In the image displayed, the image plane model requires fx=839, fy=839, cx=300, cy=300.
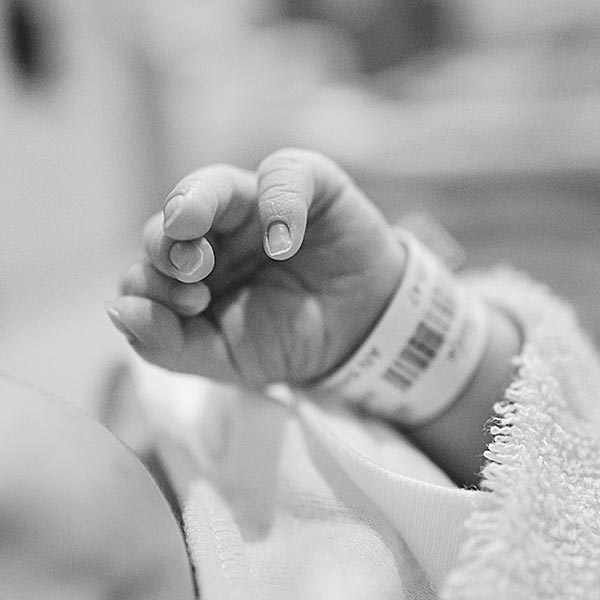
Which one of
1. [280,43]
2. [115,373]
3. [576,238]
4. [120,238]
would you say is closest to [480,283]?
[115,373]

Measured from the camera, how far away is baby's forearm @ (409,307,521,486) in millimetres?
542

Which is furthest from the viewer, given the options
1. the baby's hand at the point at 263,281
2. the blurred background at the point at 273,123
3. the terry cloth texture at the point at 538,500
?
the blurred background at the point at 273,123

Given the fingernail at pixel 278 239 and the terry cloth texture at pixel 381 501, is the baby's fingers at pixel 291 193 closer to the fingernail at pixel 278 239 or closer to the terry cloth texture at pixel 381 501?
the fingernail at pixel 278 239

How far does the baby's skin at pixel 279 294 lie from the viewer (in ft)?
1.53

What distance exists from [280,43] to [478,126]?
27.9 inches

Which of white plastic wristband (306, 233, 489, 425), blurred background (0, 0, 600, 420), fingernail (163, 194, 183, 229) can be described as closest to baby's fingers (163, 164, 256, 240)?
fingernail (163, 194, 183, 229)

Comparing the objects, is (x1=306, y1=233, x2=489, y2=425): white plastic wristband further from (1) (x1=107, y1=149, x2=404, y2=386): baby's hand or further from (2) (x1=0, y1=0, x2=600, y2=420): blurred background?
(2) (x1=0, y1=0, x2=600, y2=420): blurred background

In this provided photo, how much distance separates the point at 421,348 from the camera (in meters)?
0.54

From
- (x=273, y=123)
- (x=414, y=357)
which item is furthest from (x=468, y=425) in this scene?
(x=273, y=123)

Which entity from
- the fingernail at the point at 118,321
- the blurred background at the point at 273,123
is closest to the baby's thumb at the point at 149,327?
the fingernail at the point at 118,321

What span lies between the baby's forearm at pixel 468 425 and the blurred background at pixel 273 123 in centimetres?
42

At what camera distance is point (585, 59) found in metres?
1.63

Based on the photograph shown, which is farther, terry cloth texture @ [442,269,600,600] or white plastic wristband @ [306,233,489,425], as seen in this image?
white plastic wristband @ [306,233,489,425]

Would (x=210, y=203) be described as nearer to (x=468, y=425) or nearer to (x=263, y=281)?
(x=263, y=281)
